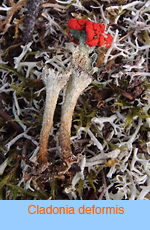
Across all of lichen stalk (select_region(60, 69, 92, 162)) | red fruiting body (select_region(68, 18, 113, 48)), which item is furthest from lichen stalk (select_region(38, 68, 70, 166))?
red fruiting body (select_region(68, 18, 113, 48))

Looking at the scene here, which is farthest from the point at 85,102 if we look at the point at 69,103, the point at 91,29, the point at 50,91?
the point at 91,29

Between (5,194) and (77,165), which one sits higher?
(77,165)

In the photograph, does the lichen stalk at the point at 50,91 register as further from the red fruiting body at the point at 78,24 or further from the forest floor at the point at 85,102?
the red fruiting body at the point at 78,24

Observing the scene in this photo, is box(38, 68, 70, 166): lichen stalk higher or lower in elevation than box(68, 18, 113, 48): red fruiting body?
lower

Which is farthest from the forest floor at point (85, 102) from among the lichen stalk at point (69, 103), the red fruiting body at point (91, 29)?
the red fruiting body at point (91, 29)

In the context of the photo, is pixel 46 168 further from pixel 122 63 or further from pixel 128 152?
pixel 122 63

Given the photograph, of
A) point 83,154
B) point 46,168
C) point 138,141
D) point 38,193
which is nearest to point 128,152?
point 138,141

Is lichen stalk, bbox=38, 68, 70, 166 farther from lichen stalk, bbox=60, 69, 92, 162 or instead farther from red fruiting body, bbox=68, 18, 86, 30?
red fruiting body, bbox=68, 18, 86, 30

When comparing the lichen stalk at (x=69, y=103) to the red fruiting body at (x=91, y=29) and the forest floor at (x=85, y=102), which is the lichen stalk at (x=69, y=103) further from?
the red fruiting body at (x=91, y=29)

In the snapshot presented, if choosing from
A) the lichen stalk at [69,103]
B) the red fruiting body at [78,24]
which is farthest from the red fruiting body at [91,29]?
the lichen stalk at [69,103]

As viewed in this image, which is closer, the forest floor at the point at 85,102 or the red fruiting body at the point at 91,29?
the red fruiting body at the point at 91,29

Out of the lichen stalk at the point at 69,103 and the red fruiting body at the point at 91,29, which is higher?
the red fruiting body at the point at 91,29
